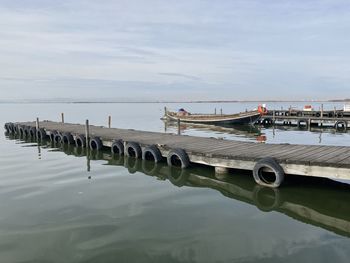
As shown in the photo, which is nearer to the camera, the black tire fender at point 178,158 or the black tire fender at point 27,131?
the black tire fender at point 178,158

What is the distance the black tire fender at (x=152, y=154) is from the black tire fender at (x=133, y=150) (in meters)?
0.51

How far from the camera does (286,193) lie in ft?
36.1

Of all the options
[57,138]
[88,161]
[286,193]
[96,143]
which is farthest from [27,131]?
[286,193]

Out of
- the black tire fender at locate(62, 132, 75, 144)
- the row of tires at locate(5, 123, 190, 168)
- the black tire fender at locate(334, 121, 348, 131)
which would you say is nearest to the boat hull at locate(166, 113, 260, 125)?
the black tire fender at locate(334, 121, 348, 131)

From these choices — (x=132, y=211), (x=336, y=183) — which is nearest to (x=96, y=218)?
(x=132, y=211)

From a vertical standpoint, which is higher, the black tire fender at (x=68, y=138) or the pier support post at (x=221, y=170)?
the black tire fender at (x=68, y=138)

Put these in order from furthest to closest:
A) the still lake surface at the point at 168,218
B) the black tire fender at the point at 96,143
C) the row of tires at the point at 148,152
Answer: the black tire fender at the point at 96,143, the row of tires at the point at 148,152, the still lake surface at the point at 168,218

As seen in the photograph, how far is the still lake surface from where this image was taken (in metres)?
6.90

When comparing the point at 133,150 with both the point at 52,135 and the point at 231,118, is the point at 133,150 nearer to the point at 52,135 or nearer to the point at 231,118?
the point at 52,135

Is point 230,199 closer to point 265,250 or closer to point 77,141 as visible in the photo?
point 265,250

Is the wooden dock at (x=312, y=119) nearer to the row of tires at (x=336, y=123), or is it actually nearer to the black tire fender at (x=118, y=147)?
the row of tires at (x=336, y=123)

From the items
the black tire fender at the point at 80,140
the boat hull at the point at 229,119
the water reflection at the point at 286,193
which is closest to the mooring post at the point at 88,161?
the water reflection at the point at 286,193

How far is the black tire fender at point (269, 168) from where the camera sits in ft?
36.6

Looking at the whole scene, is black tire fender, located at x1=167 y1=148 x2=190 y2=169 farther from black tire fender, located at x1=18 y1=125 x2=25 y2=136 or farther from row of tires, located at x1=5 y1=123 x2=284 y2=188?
black tire fender, located at x1=18 y1=125 x2=25 y2=136
